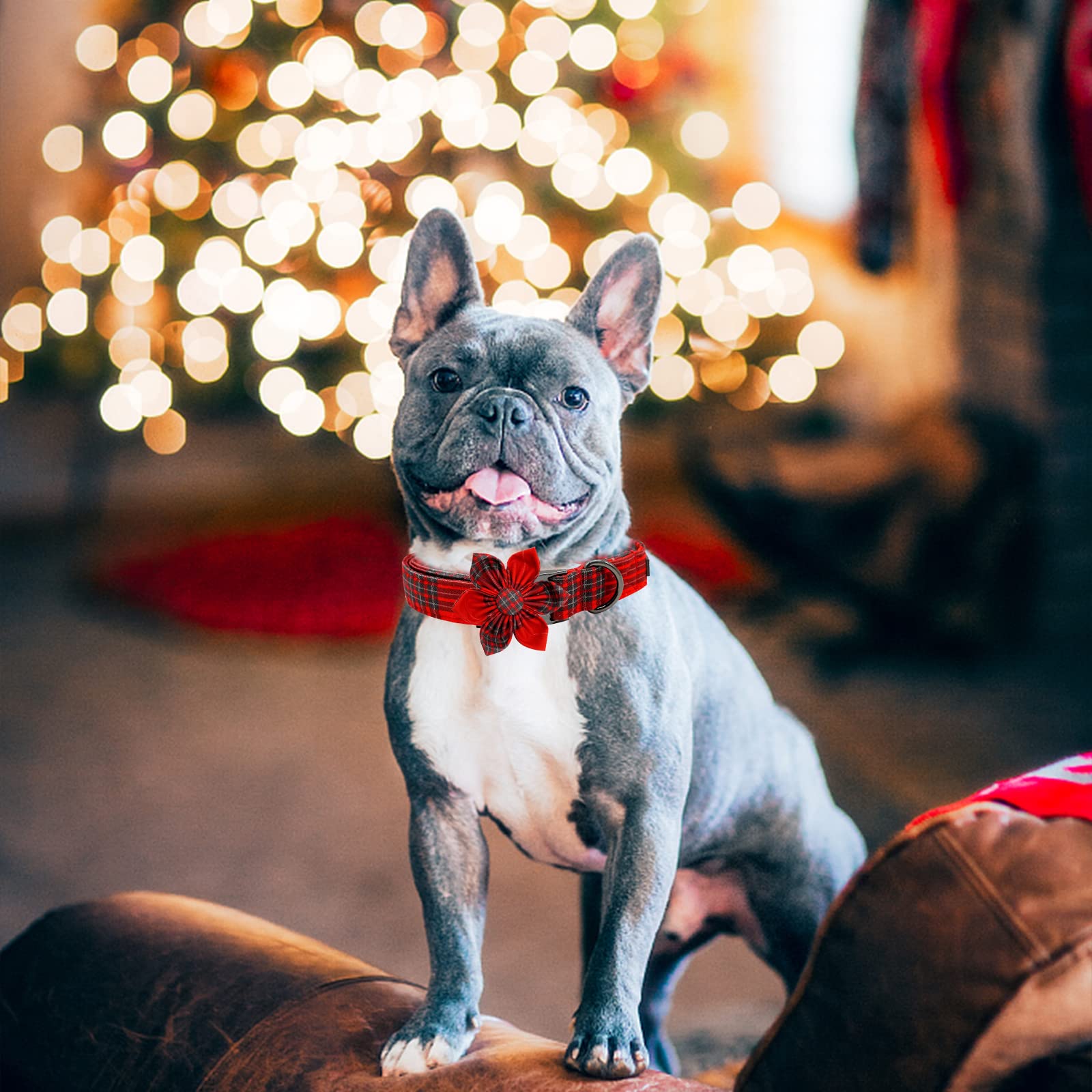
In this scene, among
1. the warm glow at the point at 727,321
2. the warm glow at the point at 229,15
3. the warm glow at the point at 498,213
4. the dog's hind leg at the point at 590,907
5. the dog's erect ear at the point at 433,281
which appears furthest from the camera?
the warm glow at the point at 727,321

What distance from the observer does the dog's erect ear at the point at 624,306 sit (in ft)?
3.65

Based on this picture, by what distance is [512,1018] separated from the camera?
2238 millimetres

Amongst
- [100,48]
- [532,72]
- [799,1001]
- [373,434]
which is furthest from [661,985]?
[100,48]

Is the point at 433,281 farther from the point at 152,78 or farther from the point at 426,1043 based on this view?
the point at 152,78

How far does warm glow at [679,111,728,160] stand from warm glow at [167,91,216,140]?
71.6 inches

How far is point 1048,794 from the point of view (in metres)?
0.71

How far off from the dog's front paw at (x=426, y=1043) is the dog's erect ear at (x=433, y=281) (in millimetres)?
587

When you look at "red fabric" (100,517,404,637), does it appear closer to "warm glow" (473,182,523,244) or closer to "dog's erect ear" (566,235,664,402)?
"warm glow" (473,182,523,244)

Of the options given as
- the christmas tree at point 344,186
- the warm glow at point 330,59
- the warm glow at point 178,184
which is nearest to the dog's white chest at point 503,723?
the christmas tree at point 344,186

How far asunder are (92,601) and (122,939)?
3.97 metres

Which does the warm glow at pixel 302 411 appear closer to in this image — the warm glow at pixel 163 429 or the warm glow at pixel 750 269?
the warm glow at pixel 163 429

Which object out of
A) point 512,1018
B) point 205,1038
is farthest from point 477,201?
point 205,1038

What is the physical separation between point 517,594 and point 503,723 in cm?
12

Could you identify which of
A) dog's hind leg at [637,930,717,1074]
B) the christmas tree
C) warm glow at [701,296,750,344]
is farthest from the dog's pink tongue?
warm glow at [701,296,750,344]
